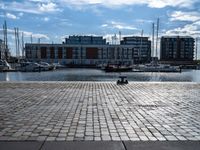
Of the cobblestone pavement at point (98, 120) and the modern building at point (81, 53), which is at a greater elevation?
the modern building at point (81, 53)

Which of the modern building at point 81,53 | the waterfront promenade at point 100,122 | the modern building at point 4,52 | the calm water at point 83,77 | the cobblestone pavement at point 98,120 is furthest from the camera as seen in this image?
the modern building at point 81,53

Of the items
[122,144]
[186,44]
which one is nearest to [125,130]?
[122,144]

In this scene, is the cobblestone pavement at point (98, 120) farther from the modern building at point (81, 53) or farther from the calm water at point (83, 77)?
the modern building at point (81, 53)

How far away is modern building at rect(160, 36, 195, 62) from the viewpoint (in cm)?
15512

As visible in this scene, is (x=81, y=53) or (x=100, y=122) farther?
(x=81, y=53)

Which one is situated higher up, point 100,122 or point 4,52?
point 4,52

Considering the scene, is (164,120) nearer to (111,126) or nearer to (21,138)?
(111,126)

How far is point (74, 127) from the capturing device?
7531 millimetres

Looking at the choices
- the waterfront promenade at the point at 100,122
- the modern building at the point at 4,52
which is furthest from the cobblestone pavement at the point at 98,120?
the modern building at the point at 4,52

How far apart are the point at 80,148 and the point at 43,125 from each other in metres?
2.23

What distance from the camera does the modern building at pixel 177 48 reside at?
15512 centimetres

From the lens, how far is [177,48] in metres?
155

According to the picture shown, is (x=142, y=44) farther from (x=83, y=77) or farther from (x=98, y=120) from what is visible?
(x=98, y=120)

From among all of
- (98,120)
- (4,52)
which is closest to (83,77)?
(98,120)
